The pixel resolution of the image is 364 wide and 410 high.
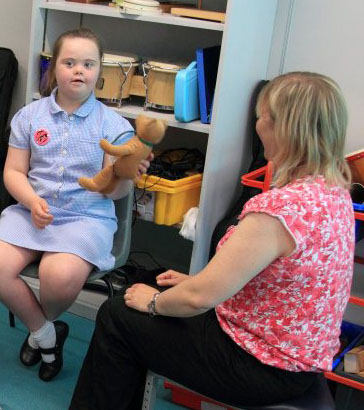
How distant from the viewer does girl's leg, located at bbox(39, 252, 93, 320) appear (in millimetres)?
1829

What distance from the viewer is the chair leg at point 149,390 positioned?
1533mm

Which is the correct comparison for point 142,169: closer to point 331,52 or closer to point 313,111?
point 313,111

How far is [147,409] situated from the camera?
61.3 inches

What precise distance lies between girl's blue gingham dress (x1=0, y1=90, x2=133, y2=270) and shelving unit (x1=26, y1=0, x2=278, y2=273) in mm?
338

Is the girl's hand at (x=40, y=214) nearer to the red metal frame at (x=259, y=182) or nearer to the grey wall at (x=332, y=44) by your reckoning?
the red metal frame at (x=259, y=182)

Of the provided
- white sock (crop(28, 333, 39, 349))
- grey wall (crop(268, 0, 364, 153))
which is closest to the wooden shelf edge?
grey wall (crop(268, 0, 364, 153))

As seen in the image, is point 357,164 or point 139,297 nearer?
point 139,297

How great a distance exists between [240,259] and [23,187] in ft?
2.97

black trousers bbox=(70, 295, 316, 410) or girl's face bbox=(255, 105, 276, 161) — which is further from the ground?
girl's face bbox=(255, 105, 276, 161)

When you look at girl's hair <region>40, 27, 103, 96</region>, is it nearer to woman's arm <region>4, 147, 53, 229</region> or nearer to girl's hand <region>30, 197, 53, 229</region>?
woman's arm <region>4, 147, 53, 229</region>

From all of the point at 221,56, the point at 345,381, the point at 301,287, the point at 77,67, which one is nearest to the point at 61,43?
the point at 77,67

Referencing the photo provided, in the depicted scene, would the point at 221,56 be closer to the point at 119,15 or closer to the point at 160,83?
the point at 160,83

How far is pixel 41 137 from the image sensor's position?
1973mm

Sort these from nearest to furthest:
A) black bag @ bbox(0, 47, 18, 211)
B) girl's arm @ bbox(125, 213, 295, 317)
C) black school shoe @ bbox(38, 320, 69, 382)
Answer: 1. girl's arm @ bbox(125, 213, 295, 317)
2. black school shoe @ bbox(38, 320, 69, 382)
3. black bag @ bbox(0, 47, 18, 211)
